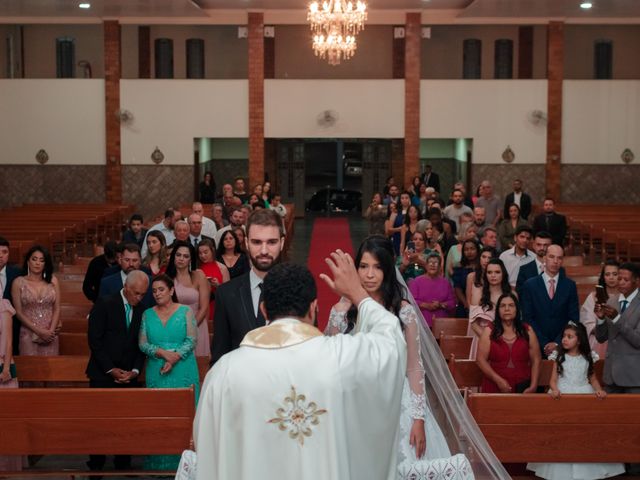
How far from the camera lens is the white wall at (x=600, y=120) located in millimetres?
24578

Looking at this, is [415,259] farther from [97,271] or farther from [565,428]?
[565,428]

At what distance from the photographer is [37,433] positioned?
622 cm

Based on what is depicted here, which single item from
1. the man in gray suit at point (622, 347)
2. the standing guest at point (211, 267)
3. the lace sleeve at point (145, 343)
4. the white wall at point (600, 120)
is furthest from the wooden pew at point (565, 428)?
the white wall at point (600, 120)

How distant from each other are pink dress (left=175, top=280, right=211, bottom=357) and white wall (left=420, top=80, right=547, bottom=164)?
54.5 feet

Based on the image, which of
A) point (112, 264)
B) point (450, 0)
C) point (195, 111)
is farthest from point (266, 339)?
point (195, 111)

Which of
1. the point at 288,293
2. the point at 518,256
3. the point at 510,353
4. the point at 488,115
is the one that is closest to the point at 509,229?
the point at 518,256

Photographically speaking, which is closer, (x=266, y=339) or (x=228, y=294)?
(x=266, y=339)

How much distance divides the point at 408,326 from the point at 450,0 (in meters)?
18.6

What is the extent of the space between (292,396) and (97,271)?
670 cm

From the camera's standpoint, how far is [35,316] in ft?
28.6

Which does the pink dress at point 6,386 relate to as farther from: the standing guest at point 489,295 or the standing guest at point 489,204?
the standing guest at point 489,204

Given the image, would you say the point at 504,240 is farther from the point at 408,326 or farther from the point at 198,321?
the point at 408,326

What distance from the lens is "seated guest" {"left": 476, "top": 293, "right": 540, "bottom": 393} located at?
7527 millimetres

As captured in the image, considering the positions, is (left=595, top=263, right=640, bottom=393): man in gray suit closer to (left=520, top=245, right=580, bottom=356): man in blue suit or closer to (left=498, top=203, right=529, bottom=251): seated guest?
(left=520, top=245, right=580, bottom=356): man in blue suit
